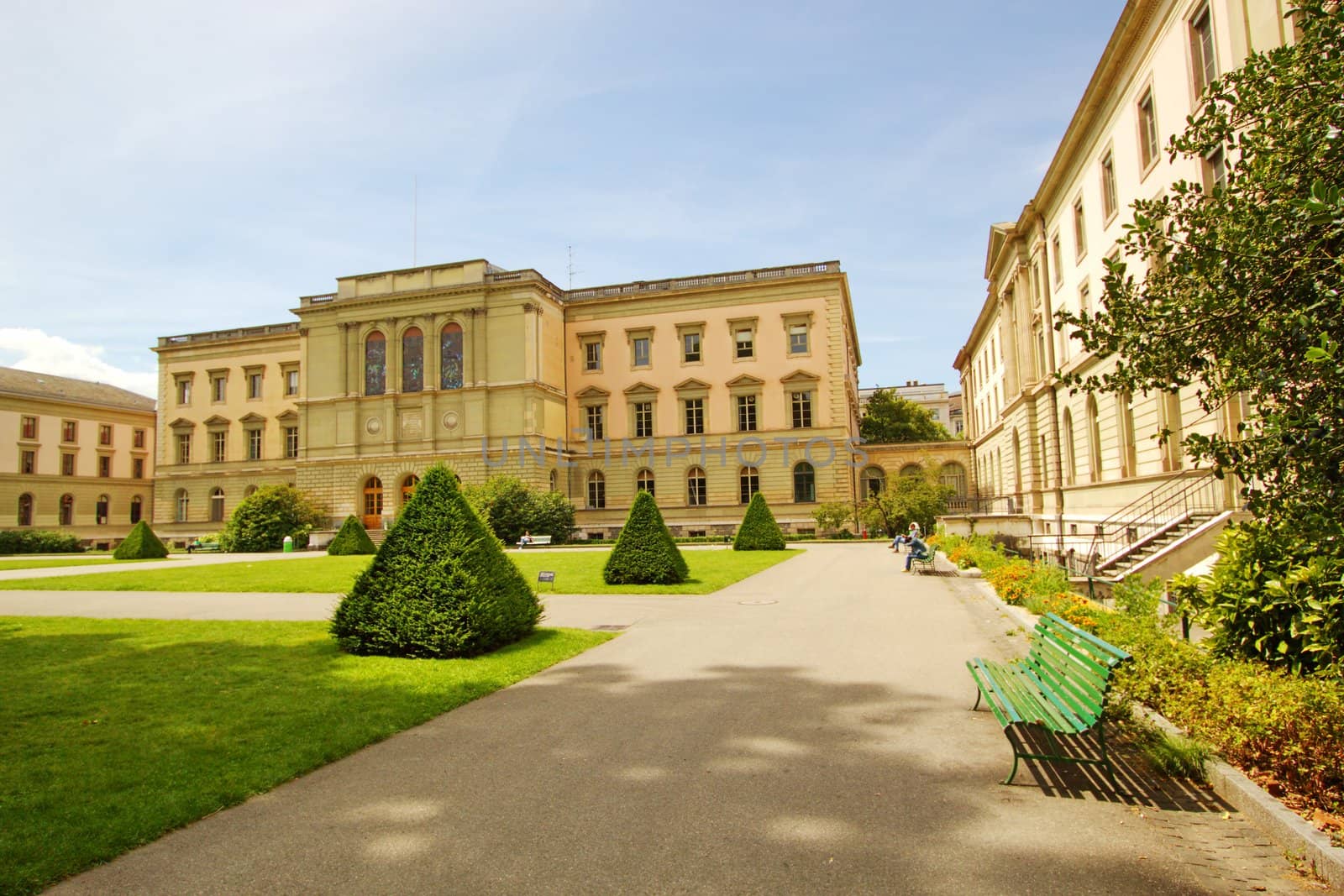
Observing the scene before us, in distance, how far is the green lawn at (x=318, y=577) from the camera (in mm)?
18328

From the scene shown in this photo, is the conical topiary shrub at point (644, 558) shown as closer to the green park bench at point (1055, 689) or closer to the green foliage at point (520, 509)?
the green park bench at point (1055, 689)

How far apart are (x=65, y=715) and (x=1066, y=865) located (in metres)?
7.86

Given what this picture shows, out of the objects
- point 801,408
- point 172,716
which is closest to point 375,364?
point 801,408

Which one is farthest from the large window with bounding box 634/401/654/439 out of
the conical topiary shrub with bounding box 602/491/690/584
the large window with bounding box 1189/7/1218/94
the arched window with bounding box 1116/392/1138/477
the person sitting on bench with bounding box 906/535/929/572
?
the large window with bounding box 1189/7/1218/94

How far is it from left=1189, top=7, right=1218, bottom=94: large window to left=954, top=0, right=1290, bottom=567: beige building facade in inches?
1.3

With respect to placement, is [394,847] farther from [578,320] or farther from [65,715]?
[578,320]

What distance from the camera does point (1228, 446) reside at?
198 inches

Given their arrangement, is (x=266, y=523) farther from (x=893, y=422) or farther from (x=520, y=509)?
(x=893, y=422)

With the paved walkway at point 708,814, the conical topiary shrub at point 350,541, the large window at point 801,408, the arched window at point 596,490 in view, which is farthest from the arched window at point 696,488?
the paved walkway at point 708,814

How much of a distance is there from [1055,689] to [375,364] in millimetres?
48769

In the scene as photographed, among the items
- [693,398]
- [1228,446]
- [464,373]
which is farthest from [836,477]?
[1228,446]

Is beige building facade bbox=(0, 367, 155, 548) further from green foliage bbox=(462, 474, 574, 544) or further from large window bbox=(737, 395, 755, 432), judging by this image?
large window bbox=(737, 395, 755, 432)

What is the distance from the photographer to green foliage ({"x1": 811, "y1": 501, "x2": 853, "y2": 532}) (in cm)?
4162

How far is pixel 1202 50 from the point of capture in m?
18.2
